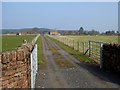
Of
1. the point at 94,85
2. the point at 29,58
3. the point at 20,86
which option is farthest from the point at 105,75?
the point at 20,86

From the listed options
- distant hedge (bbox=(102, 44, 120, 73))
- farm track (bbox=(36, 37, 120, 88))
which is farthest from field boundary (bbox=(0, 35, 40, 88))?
distant hedge (bbox=(102, 44, 120, 73))

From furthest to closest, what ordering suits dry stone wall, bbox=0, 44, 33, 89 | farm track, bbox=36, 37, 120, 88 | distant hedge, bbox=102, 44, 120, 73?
1. distant hedge, bbox=102, 44, 120, 73
2. farm track, bbox=36, 37, 120, 88
3. dry stone wall, bbox=0, 44, 33, 89

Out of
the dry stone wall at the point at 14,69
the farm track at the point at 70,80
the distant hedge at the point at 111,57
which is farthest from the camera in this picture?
the distant hedge at the point at 111,57

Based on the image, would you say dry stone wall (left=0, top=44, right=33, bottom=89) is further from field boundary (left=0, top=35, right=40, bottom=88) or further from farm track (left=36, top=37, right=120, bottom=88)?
farm track (left=36, top=37, right=120, bottom=88)

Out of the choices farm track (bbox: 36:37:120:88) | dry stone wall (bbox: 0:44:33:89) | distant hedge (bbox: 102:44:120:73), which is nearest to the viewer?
dry stone wall (bbox: 0:44:33:89)

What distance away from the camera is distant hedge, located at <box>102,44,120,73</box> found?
17297mm

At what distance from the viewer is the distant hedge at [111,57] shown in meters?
17.3

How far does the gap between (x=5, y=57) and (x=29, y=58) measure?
265 cm

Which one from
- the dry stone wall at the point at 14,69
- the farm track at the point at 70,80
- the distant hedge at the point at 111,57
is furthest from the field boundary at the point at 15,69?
the distant hedge at the point at 111,57

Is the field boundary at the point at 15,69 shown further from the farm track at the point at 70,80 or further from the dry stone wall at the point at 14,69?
the farm track at the point at 70,80

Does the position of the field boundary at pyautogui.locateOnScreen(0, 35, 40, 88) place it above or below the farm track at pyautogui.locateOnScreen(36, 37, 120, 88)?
above

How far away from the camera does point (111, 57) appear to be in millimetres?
18438

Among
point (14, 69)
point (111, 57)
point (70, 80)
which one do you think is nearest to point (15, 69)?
point (14, 69)

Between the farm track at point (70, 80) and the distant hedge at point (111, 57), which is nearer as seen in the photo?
the farm track at point (70, 80)
